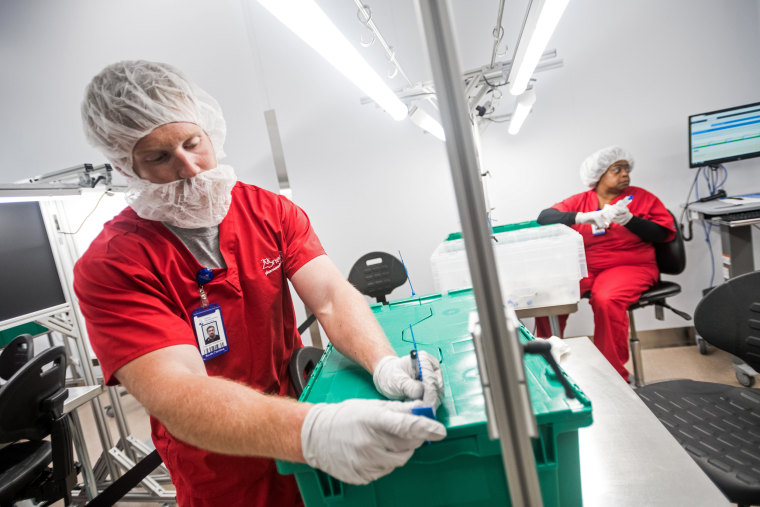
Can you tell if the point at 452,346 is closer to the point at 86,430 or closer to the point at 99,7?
the point at 86,430

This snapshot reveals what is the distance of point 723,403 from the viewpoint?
1.12 metres

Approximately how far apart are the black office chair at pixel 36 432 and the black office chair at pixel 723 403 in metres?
2.21

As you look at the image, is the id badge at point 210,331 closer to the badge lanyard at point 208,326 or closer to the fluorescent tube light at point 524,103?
the badge lanyard at point 208,326

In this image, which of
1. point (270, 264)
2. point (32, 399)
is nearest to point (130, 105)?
point (270, 264)

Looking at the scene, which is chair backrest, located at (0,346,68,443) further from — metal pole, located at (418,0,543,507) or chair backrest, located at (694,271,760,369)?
chair backrest, located at (694,271,760,369)

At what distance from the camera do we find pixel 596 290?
6.95 ft

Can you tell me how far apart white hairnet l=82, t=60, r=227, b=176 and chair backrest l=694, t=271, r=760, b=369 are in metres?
1.57

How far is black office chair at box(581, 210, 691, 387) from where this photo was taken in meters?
2.00

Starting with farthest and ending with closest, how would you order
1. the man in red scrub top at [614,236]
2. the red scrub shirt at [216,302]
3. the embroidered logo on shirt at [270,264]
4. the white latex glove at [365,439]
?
the man in red scrub top at [614,236]
the embroidered logo on shirt at [270,264]
the red scrub shirt at [216,302]
the white latex glove at [365,439]

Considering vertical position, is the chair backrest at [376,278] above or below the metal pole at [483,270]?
below

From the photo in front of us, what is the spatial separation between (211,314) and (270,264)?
19 centimetres

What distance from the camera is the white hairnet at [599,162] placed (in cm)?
224

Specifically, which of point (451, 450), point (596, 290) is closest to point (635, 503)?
point (451, 450)

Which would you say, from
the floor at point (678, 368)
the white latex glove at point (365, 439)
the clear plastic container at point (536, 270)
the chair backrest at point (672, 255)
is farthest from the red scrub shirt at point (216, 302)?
the chair backrest at point (672, 255)
